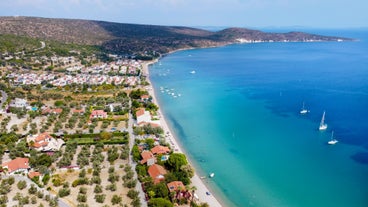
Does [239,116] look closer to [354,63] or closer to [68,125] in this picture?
[68,125]

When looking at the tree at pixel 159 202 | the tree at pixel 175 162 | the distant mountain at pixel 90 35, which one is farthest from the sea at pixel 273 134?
the distant mountain at pixel 90 35

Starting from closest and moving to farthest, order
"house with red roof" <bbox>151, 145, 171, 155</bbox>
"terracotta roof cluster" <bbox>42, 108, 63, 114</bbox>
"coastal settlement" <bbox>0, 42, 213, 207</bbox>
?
"coastal settlement" <bbox>0, 42, 213, 207</bbox>
"house with red roof" <bbox>151, 145, 171, 155</bbox>
"terracotta roof cluster" <bbox>42, 108, 63, 114</bbox>

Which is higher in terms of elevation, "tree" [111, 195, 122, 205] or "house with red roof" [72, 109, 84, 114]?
"house with red roof" [72, 109, 84, 114]

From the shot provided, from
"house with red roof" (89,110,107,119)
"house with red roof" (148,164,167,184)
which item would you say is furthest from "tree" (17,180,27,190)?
"house with red roof" (89,110,107,119)

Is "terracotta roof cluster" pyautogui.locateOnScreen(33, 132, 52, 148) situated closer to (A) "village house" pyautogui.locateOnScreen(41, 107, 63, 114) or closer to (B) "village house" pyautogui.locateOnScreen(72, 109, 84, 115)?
(B) "village house" pyautogui.locateOnScreen(72, 109, 84, 115)

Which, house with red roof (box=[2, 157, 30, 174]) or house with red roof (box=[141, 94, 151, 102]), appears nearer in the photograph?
house with red roof (box=[2, 157, 30, 174])

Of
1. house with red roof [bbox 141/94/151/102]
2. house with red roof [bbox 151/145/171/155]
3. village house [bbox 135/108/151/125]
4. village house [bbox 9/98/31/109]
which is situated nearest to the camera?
house with red roof [bbox 151/145/171/155]

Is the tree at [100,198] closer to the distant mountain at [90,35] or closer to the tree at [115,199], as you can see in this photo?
the tree at [115,199]
